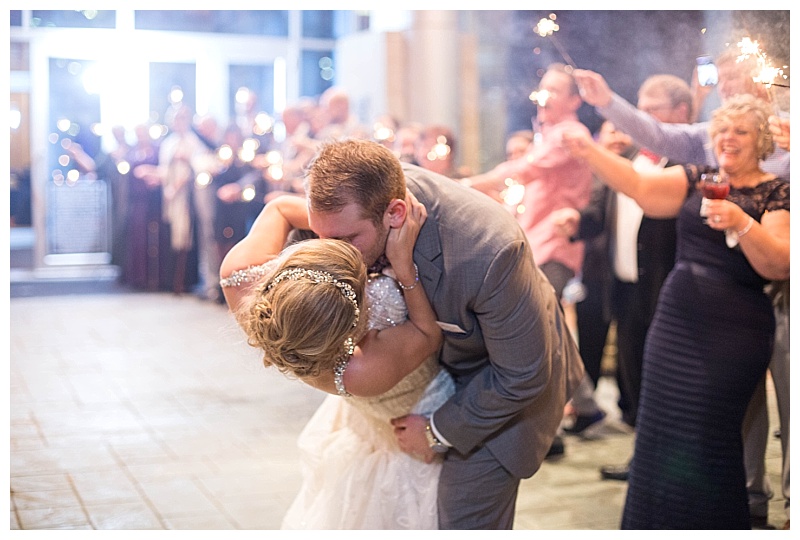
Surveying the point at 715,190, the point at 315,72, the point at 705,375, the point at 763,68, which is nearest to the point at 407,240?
the point at 715,190

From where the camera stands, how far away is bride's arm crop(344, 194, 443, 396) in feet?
6.14

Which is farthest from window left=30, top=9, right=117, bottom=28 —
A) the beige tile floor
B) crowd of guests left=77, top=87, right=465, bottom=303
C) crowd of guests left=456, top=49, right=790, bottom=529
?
crowd of guests left=456, top=49, right=790, bottom=529

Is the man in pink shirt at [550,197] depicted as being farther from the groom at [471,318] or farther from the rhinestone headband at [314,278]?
the rhinestone headband at [314,278]

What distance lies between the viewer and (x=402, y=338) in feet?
6.40

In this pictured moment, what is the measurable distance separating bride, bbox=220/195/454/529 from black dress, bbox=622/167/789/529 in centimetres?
70

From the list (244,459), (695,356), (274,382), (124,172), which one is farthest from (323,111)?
(695,356)

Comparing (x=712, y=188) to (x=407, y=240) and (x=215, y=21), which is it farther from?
(x=215, y=21)

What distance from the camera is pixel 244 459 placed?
10.0ft

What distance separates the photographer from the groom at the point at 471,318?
1812 millimetres

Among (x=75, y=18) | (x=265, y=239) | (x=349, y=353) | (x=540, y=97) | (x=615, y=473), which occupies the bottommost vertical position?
(x=615, y=473)

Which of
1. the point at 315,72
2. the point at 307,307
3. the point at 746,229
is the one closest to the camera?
the point at 307,307

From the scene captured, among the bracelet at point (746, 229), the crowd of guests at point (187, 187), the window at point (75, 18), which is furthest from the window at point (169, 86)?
the bracelet at point (746, 229)

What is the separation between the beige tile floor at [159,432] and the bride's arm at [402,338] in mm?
841

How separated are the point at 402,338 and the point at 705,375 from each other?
0.98 meters
